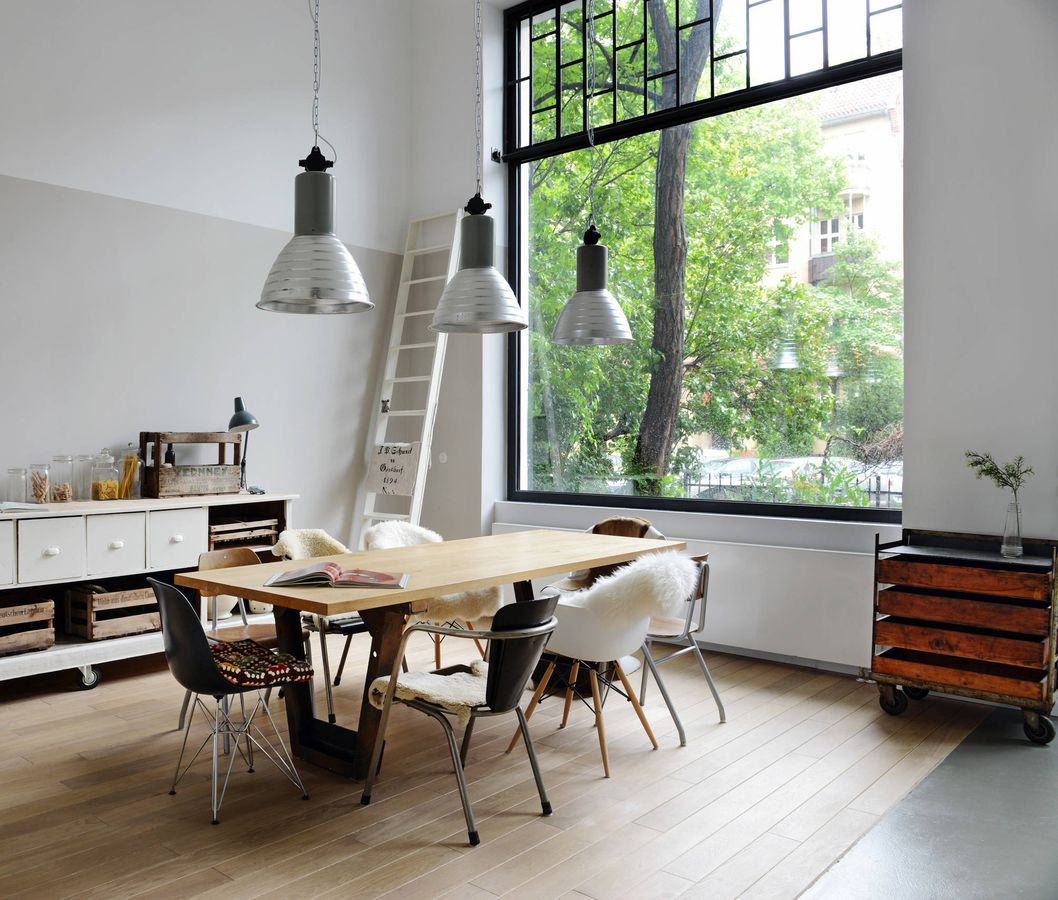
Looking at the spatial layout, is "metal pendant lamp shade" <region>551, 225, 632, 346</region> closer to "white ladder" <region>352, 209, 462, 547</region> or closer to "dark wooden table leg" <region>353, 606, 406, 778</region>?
"dark wooden table leg" <region>353, 606, 406, 778</region>

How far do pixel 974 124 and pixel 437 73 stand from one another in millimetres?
4004

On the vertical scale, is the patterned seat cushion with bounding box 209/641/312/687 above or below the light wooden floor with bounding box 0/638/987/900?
above

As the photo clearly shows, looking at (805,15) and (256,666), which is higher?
(805,15)

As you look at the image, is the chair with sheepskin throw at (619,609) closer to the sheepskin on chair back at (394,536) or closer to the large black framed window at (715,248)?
the sheepskin on chair back at (394,536)

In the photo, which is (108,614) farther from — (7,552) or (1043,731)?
(1043,731)

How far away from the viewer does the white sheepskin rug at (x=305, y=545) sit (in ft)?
14.4

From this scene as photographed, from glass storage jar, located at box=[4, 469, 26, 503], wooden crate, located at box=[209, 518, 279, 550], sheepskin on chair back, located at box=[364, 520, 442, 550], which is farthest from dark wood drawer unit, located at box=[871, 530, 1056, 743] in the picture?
glass storage jar, located at box=[4, 469, 26, 503]

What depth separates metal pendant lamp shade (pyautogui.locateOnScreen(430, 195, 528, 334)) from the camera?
12.2 feet

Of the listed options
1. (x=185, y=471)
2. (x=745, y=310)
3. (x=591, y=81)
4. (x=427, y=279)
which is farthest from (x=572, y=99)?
(x=185, y=471)

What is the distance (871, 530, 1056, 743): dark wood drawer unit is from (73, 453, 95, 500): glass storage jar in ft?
14.1

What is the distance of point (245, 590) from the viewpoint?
3219 millimetres

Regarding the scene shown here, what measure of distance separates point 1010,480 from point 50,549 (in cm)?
477

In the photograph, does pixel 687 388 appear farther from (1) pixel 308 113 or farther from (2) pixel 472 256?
(1) pixel 308 113

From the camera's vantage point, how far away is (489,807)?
323cm
